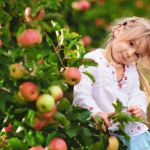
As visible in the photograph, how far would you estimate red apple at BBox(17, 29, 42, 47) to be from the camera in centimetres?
97

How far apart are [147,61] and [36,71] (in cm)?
125

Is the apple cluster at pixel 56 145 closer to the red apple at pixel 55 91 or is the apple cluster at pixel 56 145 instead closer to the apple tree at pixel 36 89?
the apple tree at pixel 36 89

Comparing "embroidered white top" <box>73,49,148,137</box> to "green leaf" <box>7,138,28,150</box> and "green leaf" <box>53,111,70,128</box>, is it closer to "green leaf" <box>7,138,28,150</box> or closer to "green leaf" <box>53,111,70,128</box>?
"green leaf" <box>53,111,70,128</box>

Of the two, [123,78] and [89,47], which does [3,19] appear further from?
[89,47]

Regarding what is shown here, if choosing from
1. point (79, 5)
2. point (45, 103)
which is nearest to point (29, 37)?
point (45, 103)

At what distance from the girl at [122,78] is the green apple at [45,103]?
0.58 meters

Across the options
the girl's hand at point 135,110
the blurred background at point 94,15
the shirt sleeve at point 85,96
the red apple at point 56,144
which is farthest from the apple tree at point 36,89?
the blurred background at point 94,15

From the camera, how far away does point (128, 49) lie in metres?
1.57

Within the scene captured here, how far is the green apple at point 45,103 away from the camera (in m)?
0.89

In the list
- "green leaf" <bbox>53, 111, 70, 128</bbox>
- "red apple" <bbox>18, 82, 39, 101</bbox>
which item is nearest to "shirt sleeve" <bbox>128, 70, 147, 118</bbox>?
"green leaf" <bbox>53, 111, 70, 128</bbox>

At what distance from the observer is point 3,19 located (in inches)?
45.8

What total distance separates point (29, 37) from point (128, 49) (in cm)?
78

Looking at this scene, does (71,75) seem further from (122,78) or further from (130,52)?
(122,78)

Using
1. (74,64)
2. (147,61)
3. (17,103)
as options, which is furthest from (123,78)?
(17,103)
